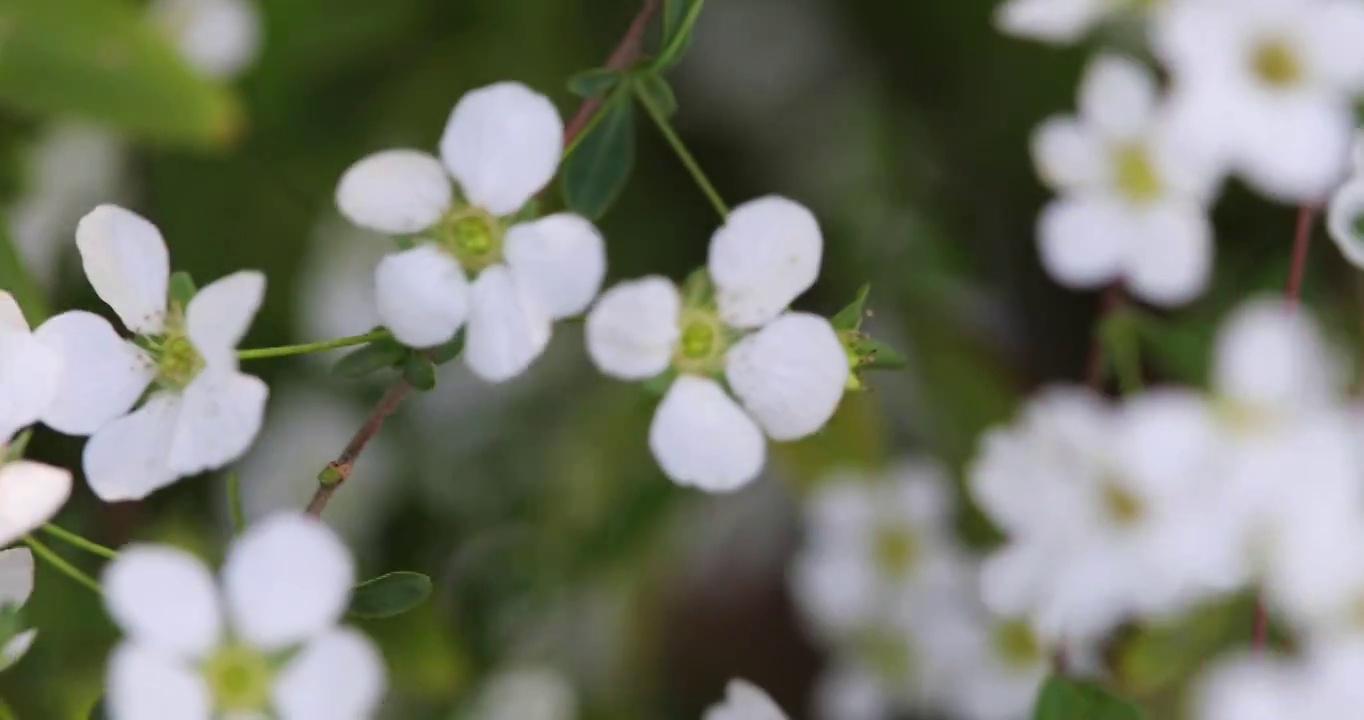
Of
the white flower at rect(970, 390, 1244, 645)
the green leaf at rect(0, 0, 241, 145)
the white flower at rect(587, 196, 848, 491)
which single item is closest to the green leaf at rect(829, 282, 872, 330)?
the white flower at rect(587, 196, 848, 491)

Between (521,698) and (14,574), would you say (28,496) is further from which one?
(521,698)

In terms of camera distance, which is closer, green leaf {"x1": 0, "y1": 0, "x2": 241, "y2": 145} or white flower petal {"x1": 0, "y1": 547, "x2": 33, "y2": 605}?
white flower petal {"x1": 0, "y1": 547, "x2": 33, "y2": 605}

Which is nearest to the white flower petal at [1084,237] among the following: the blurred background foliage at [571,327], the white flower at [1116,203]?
the white flower at [1116,203]

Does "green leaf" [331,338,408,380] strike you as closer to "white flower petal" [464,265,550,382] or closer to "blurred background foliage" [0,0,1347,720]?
"white flower petal" [464,265,550,382]

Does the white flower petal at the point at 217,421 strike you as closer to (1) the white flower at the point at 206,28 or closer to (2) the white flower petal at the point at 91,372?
(2) the white flower petal at the point at 91,372

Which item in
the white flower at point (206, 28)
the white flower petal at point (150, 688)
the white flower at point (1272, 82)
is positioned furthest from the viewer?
the white flower at point (206, 28)

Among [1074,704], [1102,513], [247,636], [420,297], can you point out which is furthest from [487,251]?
[1102,513]

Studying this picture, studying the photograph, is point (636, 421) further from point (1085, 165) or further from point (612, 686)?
point (1085, 165)

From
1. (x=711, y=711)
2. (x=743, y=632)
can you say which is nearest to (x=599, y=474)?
(x=743, y=632)
